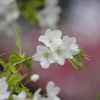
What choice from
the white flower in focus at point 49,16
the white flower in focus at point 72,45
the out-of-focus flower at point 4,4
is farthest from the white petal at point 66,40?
the white flower in focus at point 49,16

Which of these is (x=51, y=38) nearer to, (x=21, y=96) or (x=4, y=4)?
(x=21, y=96)

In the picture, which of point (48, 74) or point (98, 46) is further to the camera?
point (98, 46)

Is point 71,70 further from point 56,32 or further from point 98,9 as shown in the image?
point 56,32

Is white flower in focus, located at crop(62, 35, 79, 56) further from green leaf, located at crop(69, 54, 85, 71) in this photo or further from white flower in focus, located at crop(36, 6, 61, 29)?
white flower in focus, located at crop(36, 6, 61, 29)

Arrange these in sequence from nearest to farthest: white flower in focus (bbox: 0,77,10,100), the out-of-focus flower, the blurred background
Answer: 1. white flower in focus (bbox: 0,77,10,100)
2. the out-of-focus flower
3. the blurred background

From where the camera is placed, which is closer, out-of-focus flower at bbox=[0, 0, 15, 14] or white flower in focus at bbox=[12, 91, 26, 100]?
white flower in focus at bbox=[12, 91, 26, 100]

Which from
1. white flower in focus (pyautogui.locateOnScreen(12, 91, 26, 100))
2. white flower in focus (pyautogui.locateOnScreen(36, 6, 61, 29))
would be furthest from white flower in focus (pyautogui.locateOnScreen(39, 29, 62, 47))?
white flower in focus (pyautogui.locateOnScreen(36, 6, 61, 29))

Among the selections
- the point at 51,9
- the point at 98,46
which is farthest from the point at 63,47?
the point at 98,46
